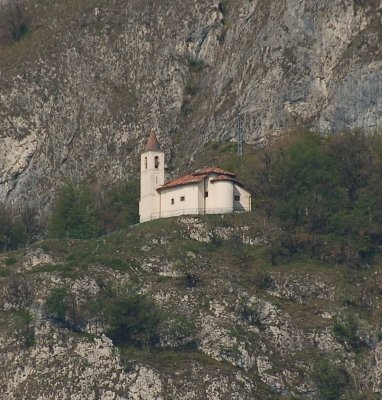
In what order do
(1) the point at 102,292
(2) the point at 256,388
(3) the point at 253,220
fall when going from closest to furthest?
(2) the point at 256,388 < (1) the point at 102,292 < (3) the point at 253,220

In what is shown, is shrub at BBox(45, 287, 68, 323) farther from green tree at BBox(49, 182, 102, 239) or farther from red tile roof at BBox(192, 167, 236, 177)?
green tree at BBox(49, 182, 102, 239)

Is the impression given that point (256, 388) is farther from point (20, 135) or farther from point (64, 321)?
point (20, 135)

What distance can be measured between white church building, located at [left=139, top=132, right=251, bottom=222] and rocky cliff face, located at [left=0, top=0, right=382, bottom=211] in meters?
12.8

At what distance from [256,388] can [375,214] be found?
920 inches

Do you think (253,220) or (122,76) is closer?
(253,220)

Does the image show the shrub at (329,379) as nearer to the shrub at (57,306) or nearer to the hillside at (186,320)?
the hillside at (186,320)

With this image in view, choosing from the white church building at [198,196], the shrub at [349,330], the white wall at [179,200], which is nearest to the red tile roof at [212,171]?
the white church building at [198,196]

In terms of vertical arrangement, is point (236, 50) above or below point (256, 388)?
above

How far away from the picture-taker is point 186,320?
14775cm

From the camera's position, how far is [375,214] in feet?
522

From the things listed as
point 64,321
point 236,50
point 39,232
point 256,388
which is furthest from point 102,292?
point 236,50

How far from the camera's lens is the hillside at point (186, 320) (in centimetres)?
14188

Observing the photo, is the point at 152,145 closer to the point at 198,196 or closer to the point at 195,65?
the point at 198,196

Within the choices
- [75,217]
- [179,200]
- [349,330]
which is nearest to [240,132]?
[179,200]
